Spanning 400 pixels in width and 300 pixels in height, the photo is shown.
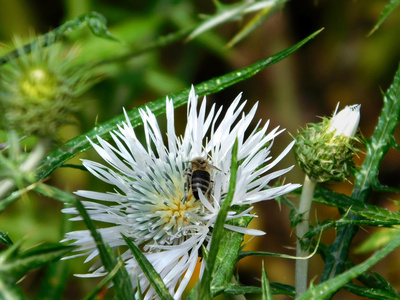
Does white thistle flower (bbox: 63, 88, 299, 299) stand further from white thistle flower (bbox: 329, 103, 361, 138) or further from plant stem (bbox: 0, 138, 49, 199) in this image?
plant stem (bbox: 0, 138, 49, 199)

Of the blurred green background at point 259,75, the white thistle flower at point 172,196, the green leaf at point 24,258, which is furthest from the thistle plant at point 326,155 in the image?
the blurred green background at point 259,75

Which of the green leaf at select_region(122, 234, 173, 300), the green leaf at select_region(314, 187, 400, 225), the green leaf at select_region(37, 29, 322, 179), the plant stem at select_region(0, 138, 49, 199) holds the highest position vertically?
the green leaf at select_region(37, 29, 322, 179)

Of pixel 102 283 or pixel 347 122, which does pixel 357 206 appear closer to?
pixel 347 122

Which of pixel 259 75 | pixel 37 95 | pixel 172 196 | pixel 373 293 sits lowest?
pixel 373 293

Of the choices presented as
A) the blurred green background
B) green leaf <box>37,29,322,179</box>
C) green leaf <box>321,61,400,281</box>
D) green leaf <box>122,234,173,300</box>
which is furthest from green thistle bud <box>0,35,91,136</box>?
the blurred green background

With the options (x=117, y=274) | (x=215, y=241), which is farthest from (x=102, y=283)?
(x=215, y=241)

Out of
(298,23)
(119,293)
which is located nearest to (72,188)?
(298,23)

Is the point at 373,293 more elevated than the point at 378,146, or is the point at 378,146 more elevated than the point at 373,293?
the point at 378,146
